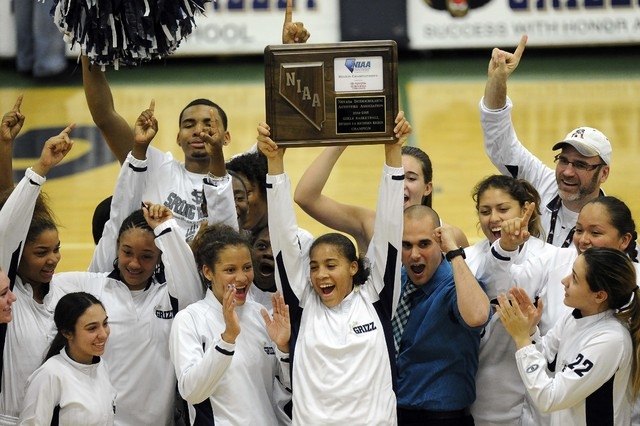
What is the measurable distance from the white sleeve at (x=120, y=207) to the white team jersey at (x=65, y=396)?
0.64 meters

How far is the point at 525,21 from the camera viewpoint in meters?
13.6

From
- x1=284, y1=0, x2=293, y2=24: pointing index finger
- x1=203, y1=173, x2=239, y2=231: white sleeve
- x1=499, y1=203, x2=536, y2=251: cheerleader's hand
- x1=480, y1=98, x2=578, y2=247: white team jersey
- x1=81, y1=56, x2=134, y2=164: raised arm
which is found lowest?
x1=499, y1=203, x2=536, y2=251: cheerleader's hand

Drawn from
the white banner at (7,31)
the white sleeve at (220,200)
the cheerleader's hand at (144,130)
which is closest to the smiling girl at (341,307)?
the white sleeve at (220,200)

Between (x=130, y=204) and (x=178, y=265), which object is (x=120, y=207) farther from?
(x=178, y=265)

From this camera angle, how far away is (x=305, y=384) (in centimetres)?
414

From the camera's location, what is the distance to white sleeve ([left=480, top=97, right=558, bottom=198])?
543 cm

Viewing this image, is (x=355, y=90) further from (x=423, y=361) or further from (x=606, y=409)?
(x=606, y=409)

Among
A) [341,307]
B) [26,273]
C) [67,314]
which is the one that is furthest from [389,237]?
[26,273]

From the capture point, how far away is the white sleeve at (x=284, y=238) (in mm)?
4207

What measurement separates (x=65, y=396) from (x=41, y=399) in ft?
0.30

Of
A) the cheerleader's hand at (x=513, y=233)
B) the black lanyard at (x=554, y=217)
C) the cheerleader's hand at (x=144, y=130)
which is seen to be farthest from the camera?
the black lanyard at (x=554, y=217)

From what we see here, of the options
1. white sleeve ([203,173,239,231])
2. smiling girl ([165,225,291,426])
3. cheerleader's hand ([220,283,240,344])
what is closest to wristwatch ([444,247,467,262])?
smiling girl ([165,225,291,426])

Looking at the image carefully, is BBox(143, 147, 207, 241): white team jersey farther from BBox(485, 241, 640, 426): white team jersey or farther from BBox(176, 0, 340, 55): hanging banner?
BBox(176, 0, 340, 55): hanging banner

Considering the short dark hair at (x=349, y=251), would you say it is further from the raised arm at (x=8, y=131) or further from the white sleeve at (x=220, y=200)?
the raised arm at (x=8, y=131)
